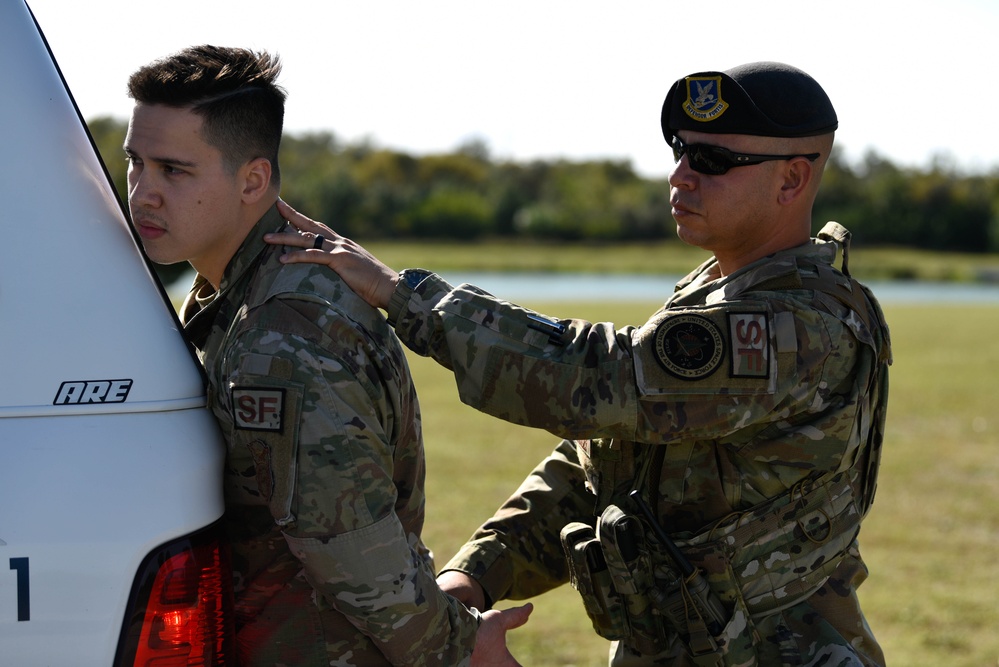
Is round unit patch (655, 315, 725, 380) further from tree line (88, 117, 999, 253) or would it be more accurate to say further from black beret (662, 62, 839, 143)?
tree line (88, 117, 999, 253)

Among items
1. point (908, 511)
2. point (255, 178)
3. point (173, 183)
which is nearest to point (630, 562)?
point (255, 178)

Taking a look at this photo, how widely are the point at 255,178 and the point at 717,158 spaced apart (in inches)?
41.7

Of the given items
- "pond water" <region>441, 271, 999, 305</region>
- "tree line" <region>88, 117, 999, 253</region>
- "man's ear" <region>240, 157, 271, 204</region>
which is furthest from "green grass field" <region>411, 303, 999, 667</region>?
"tree line" <region>88, 117, 999, 253</region>

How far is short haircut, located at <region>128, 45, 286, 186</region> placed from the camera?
6.97ft

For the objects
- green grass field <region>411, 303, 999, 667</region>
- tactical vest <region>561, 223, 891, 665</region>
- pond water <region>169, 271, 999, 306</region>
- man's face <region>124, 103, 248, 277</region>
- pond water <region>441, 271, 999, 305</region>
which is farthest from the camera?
pond water <region>441, 271, 999, 305</region>

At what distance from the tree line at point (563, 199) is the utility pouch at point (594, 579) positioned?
55.5 m

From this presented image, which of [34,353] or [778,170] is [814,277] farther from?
[34,353]

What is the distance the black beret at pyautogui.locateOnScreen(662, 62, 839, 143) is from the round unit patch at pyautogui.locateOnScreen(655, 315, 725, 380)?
1.74 ft

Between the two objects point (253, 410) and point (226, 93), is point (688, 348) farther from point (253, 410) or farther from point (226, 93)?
point (226, 93)

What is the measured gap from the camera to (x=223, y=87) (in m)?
2.18

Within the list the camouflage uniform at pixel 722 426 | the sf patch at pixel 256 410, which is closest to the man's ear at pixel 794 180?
the camouflage uniform at pixel 722 426

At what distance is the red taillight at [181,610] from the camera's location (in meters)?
1.66

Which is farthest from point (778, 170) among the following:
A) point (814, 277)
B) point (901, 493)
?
point (901, 493)

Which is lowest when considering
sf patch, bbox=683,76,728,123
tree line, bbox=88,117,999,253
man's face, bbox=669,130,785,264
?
tree line, bbox=88,117,999,253
